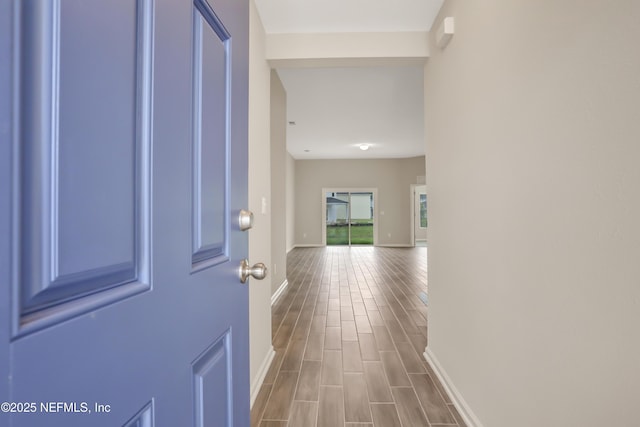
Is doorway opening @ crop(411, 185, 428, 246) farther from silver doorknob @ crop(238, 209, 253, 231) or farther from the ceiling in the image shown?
silver doorknob @ crop(238, 209, 253, 231)

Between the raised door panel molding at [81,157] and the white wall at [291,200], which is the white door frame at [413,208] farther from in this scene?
the raised door panel molding at [81,157]

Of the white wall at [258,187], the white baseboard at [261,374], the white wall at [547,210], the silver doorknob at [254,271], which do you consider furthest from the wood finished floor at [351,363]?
the silver doorknob at [254,271]

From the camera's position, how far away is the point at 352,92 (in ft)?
13.5

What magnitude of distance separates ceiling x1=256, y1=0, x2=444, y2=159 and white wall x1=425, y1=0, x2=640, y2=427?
529 mm

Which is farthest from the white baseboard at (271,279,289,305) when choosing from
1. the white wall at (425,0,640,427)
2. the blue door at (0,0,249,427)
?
the blue door at (0,0,249,427)

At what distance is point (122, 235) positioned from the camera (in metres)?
0.43

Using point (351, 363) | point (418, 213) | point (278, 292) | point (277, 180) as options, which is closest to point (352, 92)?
point (277, 180)

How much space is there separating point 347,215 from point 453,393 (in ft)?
26.7

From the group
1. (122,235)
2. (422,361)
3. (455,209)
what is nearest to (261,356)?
(422,361)

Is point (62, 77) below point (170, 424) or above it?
above

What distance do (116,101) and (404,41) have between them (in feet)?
7.41

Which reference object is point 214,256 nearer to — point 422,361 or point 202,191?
point 202,191

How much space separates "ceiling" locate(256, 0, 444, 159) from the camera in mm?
1974

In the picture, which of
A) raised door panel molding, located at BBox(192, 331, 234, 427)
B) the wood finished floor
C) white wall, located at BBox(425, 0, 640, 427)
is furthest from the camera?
the wood finished floor
